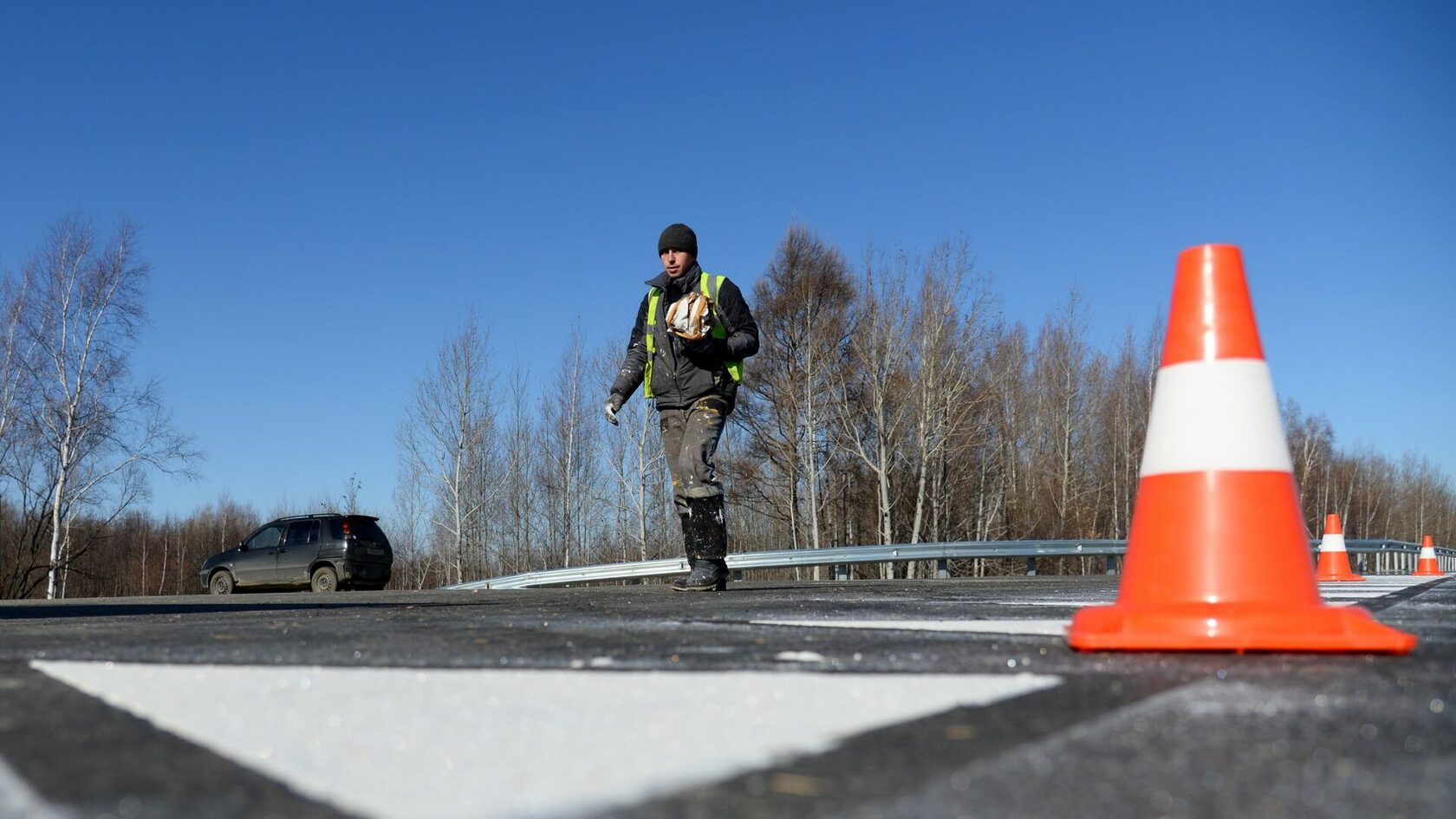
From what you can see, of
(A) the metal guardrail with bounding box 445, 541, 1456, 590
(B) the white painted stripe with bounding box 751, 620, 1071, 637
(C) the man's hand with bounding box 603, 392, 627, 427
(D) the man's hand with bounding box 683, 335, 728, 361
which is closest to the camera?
(B) the white painted stripe with bounding box 751, 620, 1071, 637

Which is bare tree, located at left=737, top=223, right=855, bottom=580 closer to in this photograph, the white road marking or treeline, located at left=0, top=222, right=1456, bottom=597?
treeline, located at left=0, top=222, right=1456, bottom=597

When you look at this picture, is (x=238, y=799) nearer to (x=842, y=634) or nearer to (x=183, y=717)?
(x=183, y=717)

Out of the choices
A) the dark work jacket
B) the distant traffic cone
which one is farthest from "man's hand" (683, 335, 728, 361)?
the distant traffic cone

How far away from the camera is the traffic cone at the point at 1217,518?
2744 millimetres

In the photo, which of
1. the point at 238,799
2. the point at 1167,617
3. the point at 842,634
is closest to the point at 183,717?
the point at 238,799

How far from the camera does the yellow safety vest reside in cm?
726

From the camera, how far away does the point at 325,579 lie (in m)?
24.4

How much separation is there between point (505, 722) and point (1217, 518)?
2106 millimetres

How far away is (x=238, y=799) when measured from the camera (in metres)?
1.24

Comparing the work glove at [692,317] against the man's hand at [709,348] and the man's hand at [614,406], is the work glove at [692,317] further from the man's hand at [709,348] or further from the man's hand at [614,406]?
the man's hand at [614,406]

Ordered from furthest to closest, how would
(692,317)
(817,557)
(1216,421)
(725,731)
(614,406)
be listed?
1. (817,557)
2. (614,406)
3. (692,317)
4. (1216,421)
5. (725,731)

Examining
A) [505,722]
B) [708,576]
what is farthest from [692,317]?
[505,722]

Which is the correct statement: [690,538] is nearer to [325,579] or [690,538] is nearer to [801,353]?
[325,579]

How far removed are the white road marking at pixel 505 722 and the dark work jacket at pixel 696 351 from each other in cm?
487
